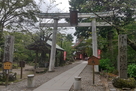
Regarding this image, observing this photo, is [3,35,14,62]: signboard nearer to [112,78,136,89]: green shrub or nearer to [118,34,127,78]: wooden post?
[112,78,136,89]: green shrub

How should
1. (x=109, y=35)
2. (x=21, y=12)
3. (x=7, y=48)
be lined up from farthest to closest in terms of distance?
(x=109, y=35)
(x=21, y=12)
(x=7, y=48)

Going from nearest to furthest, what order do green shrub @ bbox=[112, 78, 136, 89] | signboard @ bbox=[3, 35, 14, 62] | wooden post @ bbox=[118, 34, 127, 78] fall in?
green shrub @ bbox=[112, 78, 136, 89]
wooden post @ bbox=[118, 34, 127, 78]
signboard @ bbox=[3, 35, 14, 62]

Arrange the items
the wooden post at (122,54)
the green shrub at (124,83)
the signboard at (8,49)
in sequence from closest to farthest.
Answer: the green shrub at (124,83) < the wooden post at (122,54) < the signboard at (8,49)

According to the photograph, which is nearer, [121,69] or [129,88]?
[129,88]

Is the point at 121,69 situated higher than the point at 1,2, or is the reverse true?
the point at 1,2

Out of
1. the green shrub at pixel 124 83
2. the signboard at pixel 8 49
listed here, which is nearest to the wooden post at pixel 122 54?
the green shrub at pixel 124 83

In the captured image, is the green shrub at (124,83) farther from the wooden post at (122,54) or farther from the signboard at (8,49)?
the signboard at (8,49)

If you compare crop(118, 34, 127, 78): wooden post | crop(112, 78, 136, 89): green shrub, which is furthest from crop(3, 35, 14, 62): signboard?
crop(118, 34, 127, 78): wooden post

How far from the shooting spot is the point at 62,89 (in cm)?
717

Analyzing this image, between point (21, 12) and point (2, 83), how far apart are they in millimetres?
5713

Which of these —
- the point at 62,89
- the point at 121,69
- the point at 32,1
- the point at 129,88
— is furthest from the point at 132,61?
the point at 32,1

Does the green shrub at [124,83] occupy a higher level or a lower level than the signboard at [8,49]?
lower

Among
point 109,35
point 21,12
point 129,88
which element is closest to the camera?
point 129,88

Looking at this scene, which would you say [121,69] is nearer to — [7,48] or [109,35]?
[7,48]
